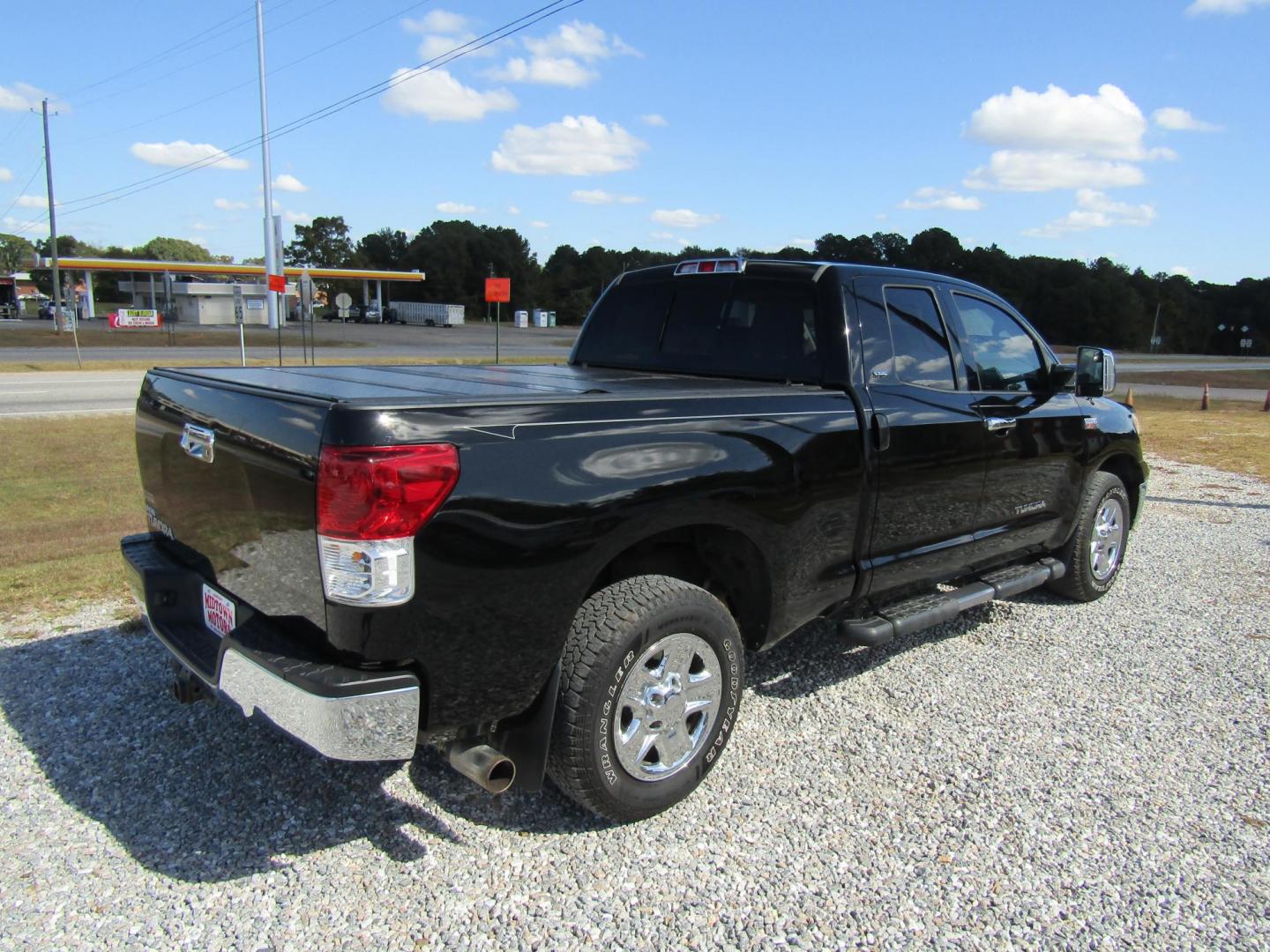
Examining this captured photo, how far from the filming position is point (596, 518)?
8.82 ft

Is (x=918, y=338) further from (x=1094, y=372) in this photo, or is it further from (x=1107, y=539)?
(x=1107, y=539)

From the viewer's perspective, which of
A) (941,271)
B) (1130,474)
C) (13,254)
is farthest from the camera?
(13,254)

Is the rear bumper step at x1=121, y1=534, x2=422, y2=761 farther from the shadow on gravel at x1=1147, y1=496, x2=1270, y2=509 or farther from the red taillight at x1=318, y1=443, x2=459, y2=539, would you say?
the shadow on gravel at x1=1147, y1=496, x2=1270, y2=509

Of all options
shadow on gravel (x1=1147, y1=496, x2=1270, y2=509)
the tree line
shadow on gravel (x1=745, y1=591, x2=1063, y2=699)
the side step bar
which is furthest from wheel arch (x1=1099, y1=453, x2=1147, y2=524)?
the tree line

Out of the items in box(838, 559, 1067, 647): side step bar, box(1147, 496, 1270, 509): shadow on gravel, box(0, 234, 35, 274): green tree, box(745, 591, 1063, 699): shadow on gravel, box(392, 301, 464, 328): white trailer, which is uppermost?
box(0, 234, 35, 274): green tree

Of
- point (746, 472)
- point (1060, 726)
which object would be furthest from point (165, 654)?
point (1060, 726)

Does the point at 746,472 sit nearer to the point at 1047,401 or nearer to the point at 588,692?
the point at 588,692

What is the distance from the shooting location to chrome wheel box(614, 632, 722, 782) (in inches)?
115

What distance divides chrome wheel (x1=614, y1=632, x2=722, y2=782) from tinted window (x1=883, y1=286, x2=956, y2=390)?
1693 millimetres

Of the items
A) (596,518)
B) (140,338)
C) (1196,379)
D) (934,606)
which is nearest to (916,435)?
(934,606)

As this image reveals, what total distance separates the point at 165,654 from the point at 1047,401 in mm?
4682

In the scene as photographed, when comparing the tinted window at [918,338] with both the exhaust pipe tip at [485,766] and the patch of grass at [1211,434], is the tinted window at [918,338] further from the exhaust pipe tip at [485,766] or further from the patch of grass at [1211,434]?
the patch of grass at [1211,434]

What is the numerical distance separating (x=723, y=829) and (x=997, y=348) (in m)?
2.96

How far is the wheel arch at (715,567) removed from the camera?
312 cm
